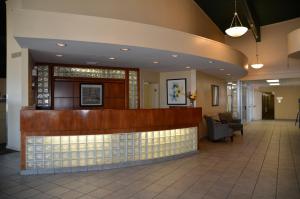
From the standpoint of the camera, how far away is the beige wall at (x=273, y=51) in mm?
10703

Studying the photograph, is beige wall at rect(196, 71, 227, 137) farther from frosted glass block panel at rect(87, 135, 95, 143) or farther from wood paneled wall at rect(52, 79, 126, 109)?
frosted glass block panel at rect(87, 135, 95, 143)

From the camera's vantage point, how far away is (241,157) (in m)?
5.72

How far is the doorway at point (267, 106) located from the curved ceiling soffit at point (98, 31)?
14735 mm

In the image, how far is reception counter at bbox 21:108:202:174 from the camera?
437cm

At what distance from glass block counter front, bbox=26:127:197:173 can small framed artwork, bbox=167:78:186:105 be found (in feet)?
9.88

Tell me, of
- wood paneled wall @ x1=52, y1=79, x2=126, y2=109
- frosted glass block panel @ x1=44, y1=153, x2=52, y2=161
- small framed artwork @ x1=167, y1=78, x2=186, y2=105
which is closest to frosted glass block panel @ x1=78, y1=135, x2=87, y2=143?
frosted glass block panel @ x1=44, y1=153, x2=52, y2=161

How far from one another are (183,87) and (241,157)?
3369 mm

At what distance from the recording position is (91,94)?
7309 mm

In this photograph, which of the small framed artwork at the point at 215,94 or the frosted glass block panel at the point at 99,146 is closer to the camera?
the frosted glass block panel at the point at 99,146

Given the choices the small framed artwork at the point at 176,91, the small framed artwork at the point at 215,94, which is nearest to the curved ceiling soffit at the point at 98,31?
the small framed artwork at the point at 176,91

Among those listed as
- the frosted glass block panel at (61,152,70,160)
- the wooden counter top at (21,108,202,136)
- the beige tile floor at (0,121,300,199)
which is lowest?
the beige tile floor at (0,121,300,199)

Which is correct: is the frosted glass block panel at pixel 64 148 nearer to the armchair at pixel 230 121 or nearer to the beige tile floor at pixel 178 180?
the beige tile floor at pixel 178 180

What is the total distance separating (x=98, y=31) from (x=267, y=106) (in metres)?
17.3

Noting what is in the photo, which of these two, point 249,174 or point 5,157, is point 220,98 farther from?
point 5,157
